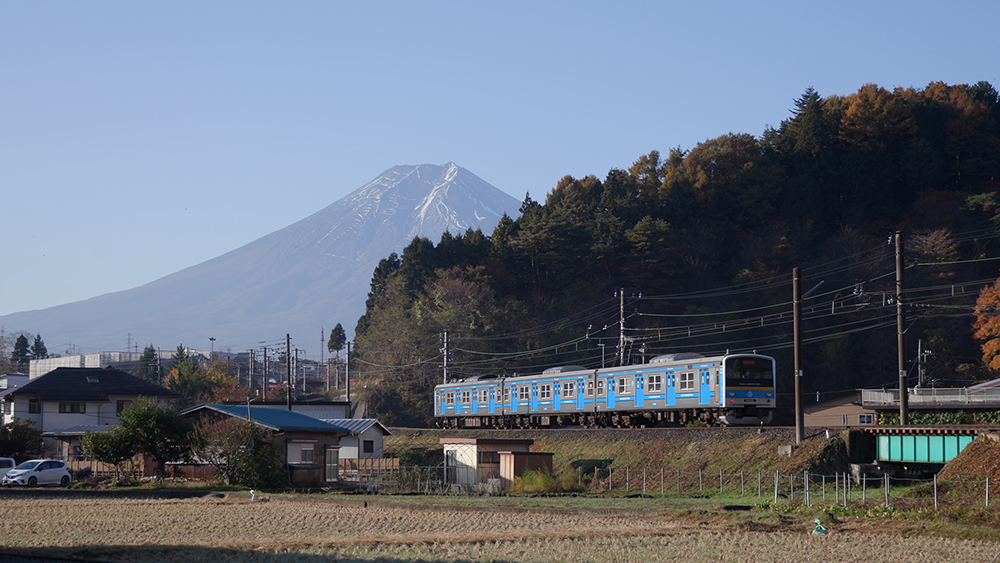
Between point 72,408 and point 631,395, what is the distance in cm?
2503

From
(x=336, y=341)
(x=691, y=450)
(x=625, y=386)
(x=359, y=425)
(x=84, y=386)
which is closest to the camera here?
(x=691, y=450)

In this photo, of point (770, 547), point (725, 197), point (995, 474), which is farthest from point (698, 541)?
point (725, 197)

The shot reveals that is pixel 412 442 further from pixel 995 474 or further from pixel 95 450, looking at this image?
pixel 995 474

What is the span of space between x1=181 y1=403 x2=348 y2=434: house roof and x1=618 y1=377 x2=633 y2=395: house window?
9650 mm

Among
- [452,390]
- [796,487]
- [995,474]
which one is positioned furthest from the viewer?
[452,390]

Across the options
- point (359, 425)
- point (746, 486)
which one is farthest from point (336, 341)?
point (746, 486)

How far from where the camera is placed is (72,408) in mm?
42750

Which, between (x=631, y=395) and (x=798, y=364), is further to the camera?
(x=631, y=395)

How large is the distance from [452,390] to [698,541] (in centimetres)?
2962

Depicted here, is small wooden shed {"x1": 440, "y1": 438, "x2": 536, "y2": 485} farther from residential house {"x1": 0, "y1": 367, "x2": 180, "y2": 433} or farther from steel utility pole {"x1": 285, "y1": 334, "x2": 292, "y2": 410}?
residential house {"x1": 0, "y1": 367, "x2": 180, "y2": 433}

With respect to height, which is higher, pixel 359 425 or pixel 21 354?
pixel 21 354

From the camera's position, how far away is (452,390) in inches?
1731

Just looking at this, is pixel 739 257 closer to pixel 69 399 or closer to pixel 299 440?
pixel 299 440

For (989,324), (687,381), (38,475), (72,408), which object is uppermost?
(989,324)
